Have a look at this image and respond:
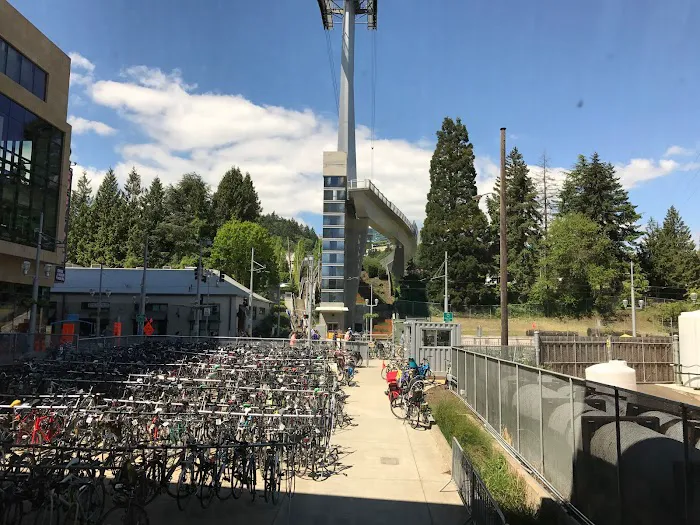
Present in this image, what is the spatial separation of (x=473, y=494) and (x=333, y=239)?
54.2 m

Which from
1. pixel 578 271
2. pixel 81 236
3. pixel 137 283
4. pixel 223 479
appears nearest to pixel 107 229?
pixel 81 236

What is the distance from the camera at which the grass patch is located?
694cm

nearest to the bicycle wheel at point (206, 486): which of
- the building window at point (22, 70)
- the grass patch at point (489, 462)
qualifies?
the grass patch at point (489, 462)

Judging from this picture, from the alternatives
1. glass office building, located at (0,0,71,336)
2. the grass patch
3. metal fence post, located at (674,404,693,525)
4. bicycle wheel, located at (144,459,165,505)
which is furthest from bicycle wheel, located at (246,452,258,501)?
glass office building, located at (0,0,71,336)

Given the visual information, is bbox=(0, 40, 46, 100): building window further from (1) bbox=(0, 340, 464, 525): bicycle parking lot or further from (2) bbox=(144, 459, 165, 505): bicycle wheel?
(2) bbox=(144, 459, 165, 505): bicycle wheel

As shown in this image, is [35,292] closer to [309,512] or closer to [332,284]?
[309,512]

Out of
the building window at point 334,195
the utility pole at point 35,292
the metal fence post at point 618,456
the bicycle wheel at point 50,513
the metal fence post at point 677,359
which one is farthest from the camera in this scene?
the building window at point 334,195

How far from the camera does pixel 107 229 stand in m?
76.7

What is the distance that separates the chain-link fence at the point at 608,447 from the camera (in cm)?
434

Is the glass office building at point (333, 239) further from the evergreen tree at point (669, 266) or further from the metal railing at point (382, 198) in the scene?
the evergreen tree at point (669, 266)

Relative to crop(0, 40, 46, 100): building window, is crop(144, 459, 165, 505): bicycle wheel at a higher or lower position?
lower

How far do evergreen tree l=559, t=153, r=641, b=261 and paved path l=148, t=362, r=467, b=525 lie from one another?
223 feet

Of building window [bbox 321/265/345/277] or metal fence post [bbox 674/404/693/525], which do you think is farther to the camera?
building window [bbox 321/265/345/277]

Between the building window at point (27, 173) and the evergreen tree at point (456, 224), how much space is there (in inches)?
1884
